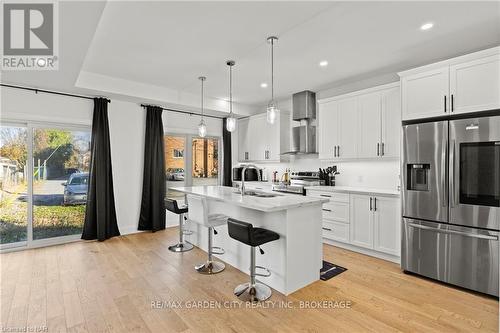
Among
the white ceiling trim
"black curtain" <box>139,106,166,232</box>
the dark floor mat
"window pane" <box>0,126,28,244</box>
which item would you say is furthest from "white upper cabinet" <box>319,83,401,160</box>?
"window pane" <box>0,126,28,244</box>

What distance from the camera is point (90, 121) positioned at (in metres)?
4.78

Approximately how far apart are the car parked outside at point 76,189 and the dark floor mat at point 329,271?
439cm

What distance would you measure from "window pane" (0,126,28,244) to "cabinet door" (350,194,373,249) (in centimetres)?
538

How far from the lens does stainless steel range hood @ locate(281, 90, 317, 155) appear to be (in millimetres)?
5250

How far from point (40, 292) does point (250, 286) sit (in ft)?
7.58

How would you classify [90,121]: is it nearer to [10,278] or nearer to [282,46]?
[10,278]

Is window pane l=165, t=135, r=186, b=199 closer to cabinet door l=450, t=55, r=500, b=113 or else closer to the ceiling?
the ceiling

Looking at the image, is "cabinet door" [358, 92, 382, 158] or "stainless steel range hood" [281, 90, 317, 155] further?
"stainless steel range hood" [281, 90, 317, 155]

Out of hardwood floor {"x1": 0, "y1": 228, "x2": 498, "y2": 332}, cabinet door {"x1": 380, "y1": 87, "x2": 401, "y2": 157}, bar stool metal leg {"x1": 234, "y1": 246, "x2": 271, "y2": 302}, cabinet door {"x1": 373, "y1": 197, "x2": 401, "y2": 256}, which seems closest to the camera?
hardwood floor {"x1": 0, "y1": 228, "x2": 498, "y2": 332}

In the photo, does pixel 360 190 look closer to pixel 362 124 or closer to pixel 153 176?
pixel 362 124

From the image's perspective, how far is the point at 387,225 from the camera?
147 inches

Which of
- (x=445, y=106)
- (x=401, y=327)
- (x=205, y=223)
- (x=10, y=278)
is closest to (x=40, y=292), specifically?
(x=10, y=278)

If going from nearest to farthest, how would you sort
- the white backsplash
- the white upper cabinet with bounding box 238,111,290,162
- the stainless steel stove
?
the white backsplash
the stainless steel stove
the white upper cabinet with bounding box 238,111,290,162

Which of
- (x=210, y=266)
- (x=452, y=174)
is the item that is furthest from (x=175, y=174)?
(x=452, y=174)
